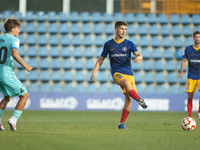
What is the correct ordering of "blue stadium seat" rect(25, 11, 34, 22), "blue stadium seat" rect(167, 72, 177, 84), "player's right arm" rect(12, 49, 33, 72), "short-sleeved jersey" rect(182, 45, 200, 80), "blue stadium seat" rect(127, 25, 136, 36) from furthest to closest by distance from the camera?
"blue stadium seat" rect(25, 11, 34, 22)
"blue stadium seat" rect(127, 25, 136, 36)
"blue stadium seat" rect(167, 72, 177, 84)
"short-sleeved jersey" rect(182, 45, 200, 80)
"player's right arm" rect(12, 49, 33, 72)

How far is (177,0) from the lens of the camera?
1705cm

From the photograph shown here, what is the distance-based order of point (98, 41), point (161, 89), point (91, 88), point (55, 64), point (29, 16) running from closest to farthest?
1. point (91, 88)
2. point (161, 89)
3. point (55, 64)
4. point (98, 41)
5. point (29, 16)

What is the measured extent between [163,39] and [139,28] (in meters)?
1.21

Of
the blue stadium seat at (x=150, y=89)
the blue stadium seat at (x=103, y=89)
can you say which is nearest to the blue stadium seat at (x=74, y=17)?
the blue stadium seat at (x=103, y=89)

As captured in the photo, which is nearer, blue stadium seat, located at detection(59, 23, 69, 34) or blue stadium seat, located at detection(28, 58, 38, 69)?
blue stadium seat, located at detection(28, 58, 38, 69)

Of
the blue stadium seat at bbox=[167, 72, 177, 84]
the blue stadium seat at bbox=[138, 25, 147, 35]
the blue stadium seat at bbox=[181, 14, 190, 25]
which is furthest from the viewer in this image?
the blue stadium seat at bbox=[181, 14, 190, 25]

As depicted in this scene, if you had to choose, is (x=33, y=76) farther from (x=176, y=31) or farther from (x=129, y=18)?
(x=176, y=31)

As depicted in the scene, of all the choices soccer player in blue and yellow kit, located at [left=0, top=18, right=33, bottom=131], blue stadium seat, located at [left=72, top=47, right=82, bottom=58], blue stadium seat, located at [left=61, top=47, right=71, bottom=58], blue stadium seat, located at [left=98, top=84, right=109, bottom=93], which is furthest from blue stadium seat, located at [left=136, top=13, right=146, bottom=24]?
soccer player in blue and yellow kit, located at [left=0, top=18, right=33, bottom=131]

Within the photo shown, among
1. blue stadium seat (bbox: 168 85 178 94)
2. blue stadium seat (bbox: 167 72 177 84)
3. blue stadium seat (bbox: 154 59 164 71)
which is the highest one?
blue stadium seat (bbox: 154 59 164 71)

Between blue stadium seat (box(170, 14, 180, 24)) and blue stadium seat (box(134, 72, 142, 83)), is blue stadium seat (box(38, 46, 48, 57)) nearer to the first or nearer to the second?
blue stadium seat (box(134, 72, 142, 83))

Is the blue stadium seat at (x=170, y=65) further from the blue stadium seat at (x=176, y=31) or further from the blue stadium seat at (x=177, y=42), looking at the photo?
the blue stadium seat at (x=176, y=31)

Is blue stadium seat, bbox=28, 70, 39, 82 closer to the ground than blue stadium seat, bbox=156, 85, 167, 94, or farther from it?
farther from it

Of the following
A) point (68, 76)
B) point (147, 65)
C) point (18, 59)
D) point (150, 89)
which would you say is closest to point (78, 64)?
point (68, 76)

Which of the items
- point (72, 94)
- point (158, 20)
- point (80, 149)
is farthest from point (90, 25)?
point (80, 149)
